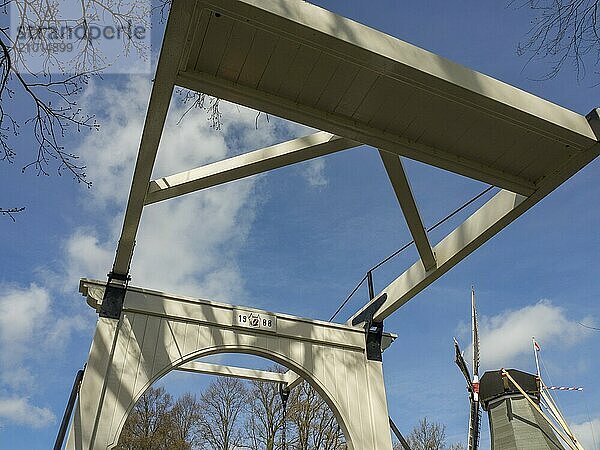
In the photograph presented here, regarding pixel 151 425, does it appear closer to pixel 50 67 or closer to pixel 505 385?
pixel 505 385

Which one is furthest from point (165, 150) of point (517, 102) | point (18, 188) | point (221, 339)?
point (517, 102)

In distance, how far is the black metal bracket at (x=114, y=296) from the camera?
3844 millimetres

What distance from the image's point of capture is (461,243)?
12.2 ft

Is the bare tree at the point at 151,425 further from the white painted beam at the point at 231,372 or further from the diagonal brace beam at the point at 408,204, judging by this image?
the diagonal brace beam at the point at 408,204

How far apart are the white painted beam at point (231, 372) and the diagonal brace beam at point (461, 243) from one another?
1.94m

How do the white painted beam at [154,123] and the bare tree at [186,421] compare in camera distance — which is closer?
the white painted beam at [154,123]

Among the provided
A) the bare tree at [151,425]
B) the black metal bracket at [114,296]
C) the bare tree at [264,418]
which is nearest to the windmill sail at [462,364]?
the bare tree at [264,418]

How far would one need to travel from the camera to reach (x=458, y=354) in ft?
48.6

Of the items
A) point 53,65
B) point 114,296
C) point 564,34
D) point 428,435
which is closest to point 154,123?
point 53,65

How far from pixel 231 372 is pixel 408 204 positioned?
3.24 metres

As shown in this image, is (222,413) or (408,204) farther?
(222,413)

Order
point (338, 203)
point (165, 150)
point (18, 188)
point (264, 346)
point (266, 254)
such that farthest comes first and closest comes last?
point (266, 254) → point (338, 203) → point (264, 346) → point (165, 150) → point (18, 188)

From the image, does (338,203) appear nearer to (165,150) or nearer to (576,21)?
(165,150)

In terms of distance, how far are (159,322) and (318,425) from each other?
8.18m
